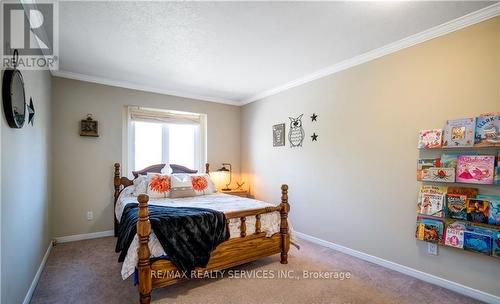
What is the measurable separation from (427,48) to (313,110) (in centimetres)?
148

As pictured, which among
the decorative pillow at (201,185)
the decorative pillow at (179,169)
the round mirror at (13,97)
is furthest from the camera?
the decorative pillow at (179,169)

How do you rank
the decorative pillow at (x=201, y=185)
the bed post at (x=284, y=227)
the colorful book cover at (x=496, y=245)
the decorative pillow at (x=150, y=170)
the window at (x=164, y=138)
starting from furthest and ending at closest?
the window at (x=164, y=138)
the decorative pillow at (x=150, y=170)
the decorative pillow at (x=201, y=185)
the bed post at (x=284, y=227)
the colorful book cover at (x=496, y=245)

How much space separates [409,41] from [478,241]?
6.35 ft

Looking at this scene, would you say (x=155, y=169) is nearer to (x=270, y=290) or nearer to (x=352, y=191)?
(x=270, y=290)

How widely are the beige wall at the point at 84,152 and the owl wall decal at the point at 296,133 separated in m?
2.36

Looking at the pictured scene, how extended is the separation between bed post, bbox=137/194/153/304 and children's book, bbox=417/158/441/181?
2500 millimetres

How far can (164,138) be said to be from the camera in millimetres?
4363

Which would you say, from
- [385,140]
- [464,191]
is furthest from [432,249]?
[385,140]

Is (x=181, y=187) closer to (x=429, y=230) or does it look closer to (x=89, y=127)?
(x=89, y=127)

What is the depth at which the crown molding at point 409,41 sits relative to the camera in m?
2.07

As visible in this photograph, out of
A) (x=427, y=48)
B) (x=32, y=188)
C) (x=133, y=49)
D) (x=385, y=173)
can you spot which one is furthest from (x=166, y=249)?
(x=427, y=48)

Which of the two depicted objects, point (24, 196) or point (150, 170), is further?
point (150, 170)

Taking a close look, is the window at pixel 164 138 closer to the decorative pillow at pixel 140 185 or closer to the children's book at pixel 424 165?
the decorative pillow at pixel 140 185

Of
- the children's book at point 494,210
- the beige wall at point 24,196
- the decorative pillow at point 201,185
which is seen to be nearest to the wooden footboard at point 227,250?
the beige wall at point 24,196
